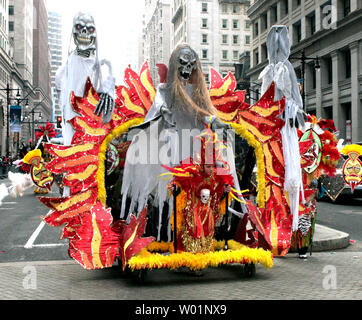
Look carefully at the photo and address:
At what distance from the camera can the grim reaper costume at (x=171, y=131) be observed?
6094mm

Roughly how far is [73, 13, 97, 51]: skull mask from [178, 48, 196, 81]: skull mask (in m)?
1.22

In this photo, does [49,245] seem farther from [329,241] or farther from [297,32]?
[297,32]

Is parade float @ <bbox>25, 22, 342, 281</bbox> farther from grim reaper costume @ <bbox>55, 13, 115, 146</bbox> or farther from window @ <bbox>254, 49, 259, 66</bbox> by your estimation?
window @ <bbox>254, 49, 259, 66</bbox>

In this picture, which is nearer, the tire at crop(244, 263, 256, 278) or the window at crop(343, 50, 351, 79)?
the tire at crop(244, 263, 256, 278)

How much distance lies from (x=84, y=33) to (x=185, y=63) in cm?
145

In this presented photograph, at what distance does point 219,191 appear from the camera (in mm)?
5984

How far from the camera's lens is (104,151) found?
6176mm

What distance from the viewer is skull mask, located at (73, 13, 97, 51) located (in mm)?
6285

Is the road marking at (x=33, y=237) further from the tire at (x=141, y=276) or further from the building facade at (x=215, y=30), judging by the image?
the building facade at (x=215, y=30)

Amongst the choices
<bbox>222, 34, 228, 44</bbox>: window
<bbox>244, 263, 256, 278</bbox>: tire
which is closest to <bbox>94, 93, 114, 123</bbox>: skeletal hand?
<bbox>244, 263, 256, 278</bbox>: tire

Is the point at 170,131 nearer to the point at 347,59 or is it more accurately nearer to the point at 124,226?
the point at 124,226

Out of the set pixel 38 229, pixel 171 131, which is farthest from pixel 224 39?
pixel 171 131

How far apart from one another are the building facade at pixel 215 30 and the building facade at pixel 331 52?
13.6 meters
